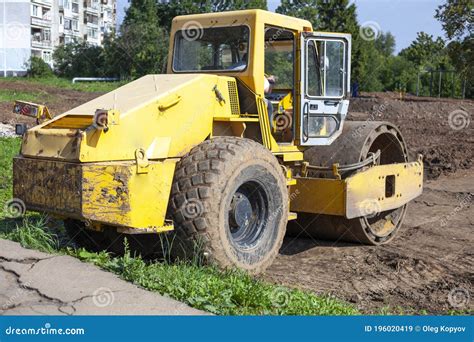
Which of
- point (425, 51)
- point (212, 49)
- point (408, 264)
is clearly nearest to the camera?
point (408, 264)

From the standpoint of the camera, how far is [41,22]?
68125 mm

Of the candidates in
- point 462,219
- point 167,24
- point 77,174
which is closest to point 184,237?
point 77,174

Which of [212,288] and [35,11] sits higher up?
[35,11]

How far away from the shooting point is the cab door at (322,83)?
25.3 feet

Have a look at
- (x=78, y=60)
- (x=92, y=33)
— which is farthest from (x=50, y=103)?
(x=92, y=33)

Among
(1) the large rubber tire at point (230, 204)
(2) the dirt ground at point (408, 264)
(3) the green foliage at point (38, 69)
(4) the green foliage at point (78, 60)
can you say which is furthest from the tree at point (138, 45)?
(1) the large rubber tire at point (230, 204)

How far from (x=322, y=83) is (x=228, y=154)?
7.08 ft

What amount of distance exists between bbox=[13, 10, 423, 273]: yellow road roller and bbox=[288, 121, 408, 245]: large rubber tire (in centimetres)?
2

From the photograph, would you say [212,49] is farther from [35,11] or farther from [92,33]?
[92,33]

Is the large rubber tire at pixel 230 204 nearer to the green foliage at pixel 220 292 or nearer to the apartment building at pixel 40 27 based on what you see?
the green foliage at pixel 220 292

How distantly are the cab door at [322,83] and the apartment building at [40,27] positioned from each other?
42.6 meters

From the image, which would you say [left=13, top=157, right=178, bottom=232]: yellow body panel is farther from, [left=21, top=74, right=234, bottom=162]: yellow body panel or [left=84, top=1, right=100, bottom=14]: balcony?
[left=84, top=1, right=100, bottom=14]: balcony

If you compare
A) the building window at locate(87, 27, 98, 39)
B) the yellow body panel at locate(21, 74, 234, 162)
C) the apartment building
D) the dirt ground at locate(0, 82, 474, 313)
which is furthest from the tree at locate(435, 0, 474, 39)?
the building window at locate(87, 27, 98, 39)

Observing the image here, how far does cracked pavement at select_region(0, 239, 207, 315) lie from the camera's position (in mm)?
4785
